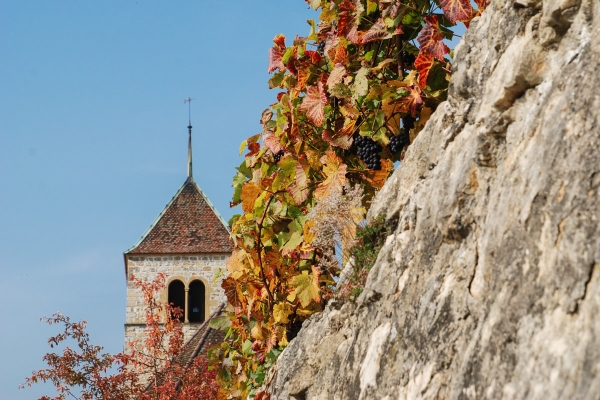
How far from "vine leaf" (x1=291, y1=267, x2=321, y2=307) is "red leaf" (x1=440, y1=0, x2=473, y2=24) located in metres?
1.89

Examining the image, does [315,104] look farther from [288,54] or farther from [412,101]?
[412,101]

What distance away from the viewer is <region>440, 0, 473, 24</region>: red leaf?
4949mm

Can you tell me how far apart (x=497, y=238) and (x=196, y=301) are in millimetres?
31460

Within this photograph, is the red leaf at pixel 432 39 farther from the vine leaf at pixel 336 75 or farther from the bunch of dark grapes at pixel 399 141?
the vine leaf at pixel 336 75

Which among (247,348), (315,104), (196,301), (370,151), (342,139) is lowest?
(247,348)

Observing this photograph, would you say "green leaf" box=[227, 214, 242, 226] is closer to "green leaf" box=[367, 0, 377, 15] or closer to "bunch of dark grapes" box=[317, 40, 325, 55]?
"bunch of dark grapes" box=[317, 40, 325, 55]

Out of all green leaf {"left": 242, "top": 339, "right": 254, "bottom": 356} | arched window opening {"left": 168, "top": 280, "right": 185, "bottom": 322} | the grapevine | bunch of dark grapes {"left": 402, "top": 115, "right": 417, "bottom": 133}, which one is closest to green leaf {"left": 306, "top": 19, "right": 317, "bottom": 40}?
the grapevine

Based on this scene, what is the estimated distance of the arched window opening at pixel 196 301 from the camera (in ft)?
113

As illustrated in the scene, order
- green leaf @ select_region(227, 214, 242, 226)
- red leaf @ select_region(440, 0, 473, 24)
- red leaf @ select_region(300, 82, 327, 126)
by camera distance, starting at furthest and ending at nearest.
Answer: green leaf @ select_region(227, 214, 242, 226) → red leaf @ select_region(300, 82, 327, 126) → red leaf @ select_region(440, 0, 473, 24)

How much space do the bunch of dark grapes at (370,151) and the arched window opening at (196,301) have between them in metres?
28.9

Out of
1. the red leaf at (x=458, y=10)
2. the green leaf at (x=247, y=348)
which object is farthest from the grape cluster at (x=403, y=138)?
the green leaf at (x=247, y=348)

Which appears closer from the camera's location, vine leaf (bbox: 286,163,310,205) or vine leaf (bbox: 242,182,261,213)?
vine leaf (bbox: 286,163,310,205)

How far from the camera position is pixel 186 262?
34375 mm

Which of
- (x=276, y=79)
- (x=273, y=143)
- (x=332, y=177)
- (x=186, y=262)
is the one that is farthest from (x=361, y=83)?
(x=186, y=262)
